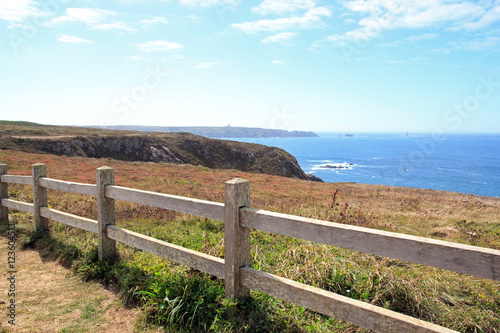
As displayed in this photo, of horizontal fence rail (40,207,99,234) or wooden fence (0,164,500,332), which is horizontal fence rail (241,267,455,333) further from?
horizontal fence rail (40,207,99,234)

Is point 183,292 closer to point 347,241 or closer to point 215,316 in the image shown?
point 215,316

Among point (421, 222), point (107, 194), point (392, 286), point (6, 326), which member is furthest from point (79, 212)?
point (421, 222)

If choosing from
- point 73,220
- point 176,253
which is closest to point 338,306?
point 176,253

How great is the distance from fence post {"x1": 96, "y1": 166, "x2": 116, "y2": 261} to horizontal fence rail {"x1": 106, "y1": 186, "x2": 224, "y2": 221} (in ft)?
0.43

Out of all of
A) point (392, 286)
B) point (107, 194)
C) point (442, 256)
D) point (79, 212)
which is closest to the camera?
point (442, 256)

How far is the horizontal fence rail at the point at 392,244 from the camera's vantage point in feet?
7.26

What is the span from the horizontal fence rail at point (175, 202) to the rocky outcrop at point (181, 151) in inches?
2255

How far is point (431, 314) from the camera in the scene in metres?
3.59

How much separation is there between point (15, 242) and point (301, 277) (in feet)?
19.1

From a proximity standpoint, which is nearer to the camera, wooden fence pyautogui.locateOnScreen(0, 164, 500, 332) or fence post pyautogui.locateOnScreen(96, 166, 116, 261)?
wooden fence pyautogui.locateOnScreen(0, 164, 500, 332)

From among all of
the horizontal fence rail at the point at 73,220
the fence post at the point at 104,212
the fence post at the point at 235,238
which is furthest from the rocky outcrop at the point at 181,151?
the fence post at the point at 235,238

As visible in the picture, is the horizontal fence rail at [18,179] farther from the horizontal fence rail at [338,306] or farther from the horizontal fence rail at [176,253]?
the horizontal fence rail at [338,306]

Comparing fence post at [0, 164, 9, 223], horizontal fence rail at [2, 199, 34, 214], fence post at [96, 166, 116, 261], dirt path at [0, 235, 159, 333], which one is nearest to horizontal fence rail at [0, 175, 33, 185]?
fence post at [0, 164, 9, 223]

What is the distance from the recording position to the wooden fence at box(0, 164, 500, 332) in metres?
2.34
